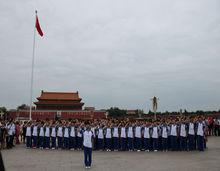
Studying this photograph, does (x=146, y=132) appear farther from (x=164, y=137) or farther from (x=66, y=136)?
(x=66, y=136)

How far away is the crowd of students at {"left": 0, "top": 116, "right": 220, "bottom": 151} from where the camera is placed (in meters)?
15.8

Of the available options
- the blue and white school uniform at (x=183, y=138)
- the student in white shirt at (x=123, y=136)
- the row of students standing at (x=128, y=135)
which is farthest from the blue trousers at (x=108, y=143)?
the blue and white school uniform at (x=183, y=138)

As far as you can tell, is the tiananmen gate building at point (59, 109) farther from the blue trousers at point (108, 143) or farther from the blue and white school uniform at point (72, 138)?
the blue trousers at point (108, 143)

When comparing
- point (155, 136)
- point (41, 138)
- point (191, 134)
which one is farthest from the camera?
point (41, 138)

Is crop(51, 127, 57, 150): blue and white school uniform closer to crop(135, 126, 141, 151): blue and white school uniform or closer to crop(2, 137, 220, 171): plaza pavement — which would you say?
crop(2, 137, 220, 171): plaza pavement

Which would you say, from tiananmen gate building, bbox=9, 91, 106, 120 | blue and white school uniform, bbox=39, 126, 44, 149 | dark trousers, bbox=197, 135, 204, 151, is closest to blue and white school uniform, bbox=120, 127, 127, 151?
dark trousers, bbox=197, 135, 204, 151

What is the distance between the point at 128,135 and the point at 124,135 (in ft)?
0.75

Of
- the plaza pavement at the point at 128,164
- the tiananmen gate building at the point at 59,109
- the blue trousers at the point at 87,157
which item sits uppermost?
the tiananmen gate building at the point at 59,109

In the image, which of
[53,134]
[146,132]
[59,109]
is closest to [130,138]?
[146,132]

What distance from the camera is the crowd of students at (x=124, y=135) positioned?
15781 millimetres

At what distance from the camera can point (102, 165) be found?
11.6m

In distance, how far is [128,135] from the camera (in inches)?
651

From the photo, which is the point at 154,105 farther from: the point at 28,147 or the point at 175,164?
the point at 175,164

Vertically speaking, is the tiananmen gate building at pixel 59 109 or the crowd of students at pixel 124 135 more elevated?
the tiananmen gate building at pixel 59 109
